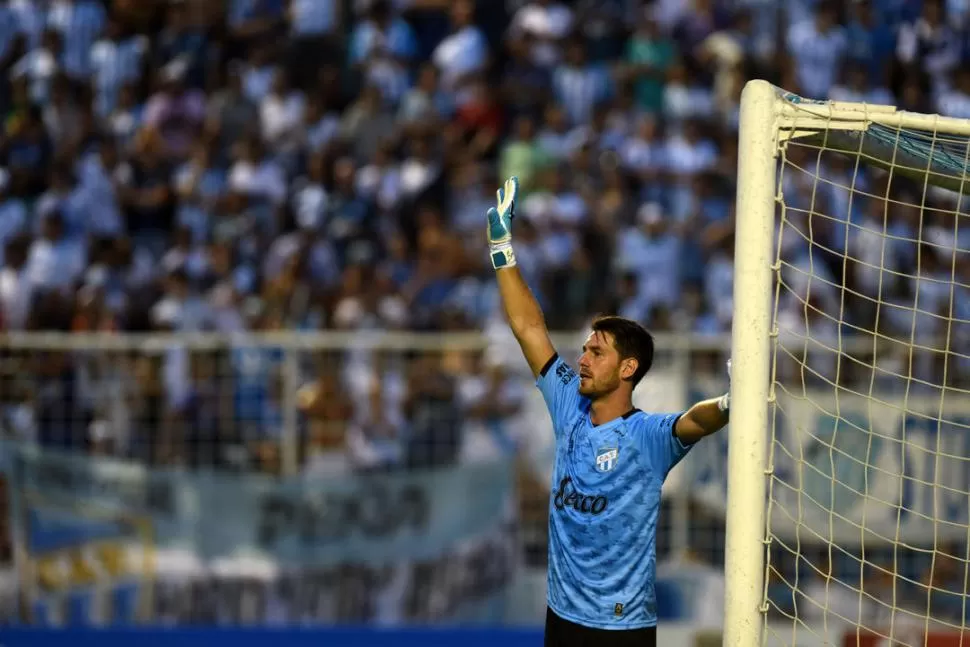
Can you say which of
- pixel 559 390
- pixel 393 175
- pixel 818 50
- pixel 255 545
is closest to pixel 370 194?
pixel 393 175

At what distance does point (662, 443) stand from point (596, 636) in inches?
30.4

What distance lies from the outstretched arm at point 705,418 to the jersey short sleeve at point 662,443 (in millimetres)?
75

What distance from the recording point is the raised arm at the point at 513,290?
5.83 metres

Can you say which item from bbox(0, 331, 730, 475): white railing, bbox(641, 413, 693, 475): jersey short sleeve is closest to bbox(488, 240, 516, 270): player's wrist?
bbox(641, 413, 693, 475): jersey short sleeve

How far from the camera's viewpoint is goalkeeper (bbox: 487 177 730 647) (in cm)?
539

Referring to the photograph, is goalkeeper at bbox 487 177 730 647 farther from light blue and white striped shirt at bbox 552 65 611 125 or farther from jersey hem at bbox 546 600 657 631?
light blue and white striped shirt at bbox 552 65 611 125

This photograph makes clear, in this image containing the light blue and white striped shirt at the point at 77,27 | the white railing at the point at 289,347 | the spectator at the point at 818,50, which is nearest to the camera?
the white railing at the point at 289,347

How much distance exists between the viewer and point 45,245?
477 inches

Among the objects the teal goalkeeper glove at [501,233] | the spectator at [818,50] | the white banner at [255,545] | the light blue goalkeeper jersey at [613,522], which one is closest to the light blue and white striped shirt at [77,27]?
the white banner at [255,545]

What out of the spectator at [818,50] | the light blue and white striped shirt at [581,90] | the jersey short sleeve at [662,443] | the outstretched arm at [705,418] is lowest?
the jersey short sleeve at [662,443]

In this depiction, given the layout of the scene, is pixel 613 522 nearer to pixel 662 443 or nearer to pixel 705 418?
pixel 662 443

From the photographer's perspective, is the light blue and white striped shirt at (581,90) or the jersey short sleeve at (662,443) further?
the light blue and white striped shirt at (581,90)

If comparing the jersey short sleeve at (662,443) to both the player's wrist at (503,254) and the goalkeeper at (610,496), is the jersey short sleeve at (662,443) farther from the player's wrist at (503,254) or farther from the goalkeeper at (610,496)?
the player's wrist at (503,254)

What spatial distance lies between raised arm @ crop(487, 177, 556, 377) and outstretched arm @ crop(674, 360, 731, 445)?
31.8 inches
